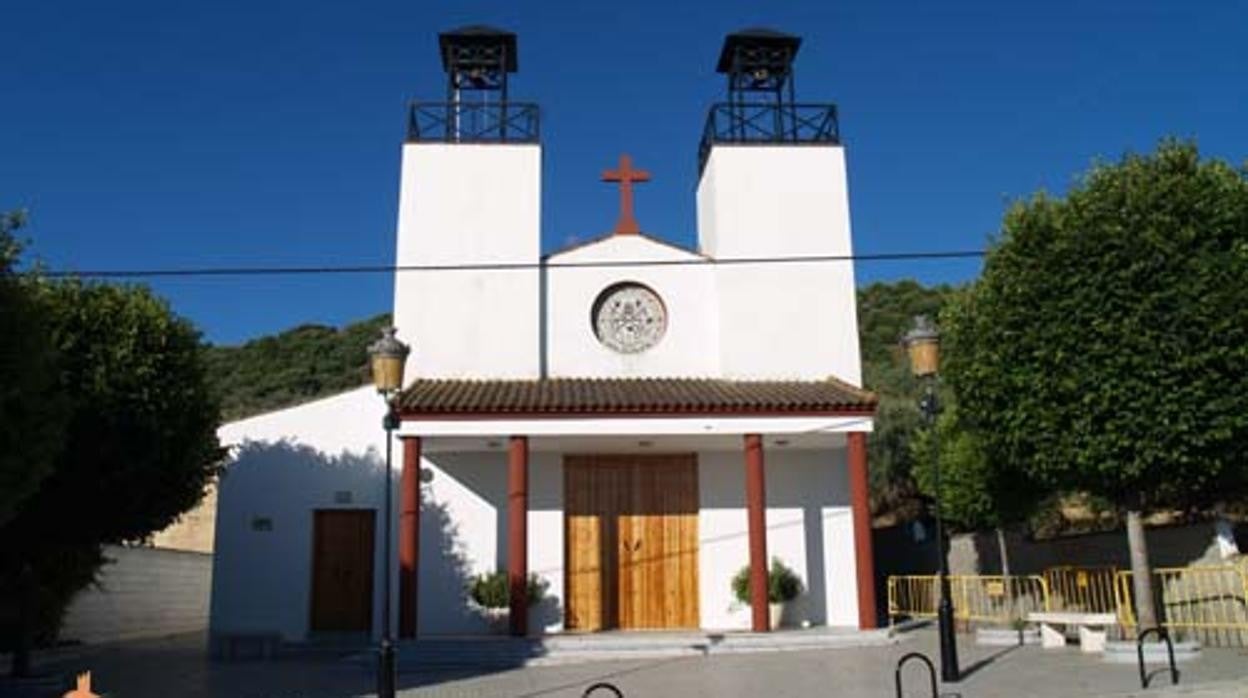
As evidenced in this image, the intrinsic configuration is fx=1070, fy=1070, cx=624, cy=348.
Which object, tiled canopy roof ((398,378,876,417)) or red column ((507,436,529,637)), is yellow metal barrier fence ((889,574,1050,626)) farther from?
red column ((507,436,529,637))

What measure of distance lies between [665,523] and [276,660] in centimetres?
667

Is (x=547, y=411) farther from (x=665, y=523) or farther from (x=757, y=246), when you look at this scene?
(x=757, y=246)

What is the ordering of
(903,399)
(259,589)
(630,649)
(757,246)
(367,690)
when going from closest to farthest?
(367,690), (630,649), (259,589), (757,246), (903,399)

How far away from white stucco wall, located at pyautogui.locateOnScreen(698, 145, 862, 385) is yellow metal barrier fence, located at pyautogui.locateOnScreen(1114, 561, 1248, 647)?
6.12m

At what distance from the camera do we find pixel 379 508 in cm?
1862

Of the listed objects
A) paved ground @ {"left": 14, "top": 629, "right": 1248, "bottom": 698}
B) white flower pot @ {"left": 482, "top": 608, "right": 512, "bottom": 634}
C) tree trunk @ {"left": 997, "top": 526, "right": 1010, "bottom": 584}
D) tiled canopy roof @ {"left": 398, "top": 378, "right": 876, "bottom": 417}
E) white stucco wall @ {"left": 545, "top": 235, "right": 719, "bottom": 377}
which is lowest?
paved ground @ {"left": 14, "top": 629, "right": 1248, "bottom": 698}

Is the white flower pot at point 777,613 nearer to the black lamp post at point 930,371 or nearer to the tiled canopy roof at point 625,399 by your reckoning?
the tiled canopy roof at point 625,399

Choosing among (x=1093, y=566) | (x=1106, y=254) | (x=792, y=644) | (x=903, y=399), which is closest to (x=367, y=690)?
(x=792, y=644)

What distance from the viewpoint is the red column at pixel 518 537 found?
1611cm

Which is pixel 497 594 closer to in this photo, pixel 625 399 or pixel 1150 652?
pixel 625 399

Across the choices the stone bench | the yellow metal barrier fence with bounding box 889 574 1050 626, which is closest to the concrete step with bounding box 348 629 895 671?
the stone bench

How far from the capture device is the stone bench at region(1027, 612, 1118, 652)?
14.3m

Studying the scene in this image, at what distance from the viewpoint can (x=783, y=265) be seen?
19688 millimetres

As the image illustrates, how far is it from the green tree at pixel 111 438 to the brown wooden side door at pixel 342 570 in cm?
347
